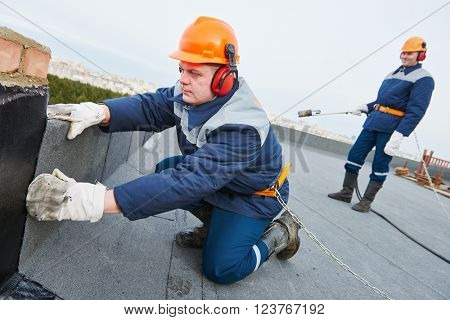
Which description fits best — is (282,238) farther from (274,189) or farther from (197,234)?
(197,234)

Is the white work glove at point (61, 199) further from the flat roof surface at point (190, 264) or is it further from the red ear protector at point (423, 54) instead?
the red ear protector at point (423, 54)

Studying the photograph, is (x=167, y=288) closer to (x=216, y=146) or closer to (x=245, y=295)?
(x=245, y=295)

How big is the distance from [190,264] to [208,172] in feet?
2.09

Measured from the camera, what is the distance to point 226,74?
1.59m

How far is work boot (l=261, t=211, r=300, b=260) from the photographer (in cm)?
201

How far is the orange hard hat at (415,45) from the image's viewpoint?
3.43m

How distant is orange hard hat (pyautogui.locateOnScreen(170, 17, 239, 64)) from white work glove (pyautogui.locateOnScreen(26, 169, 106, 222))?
2.35ft

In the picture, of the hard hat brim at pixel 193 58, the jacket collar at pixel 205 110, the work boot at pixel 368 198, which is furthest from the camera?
the work boot at pixel 368 198

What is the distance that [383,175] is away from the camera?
3.74 meters

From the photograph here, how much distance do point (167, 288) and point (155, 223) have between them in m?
0.68

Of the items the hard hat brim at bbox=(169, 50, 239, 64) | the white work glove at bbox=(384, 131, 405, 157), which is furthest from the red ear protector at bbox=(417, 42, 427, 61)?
the hard hat brim at bbox=(169, 50, 239, 64)

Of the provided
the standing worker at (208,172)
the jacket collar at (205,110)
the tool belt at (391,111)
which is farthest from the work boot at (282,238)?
the tool belt at (391,111)

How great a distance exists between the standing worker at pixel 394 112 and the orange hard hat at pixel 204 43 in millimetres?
2490

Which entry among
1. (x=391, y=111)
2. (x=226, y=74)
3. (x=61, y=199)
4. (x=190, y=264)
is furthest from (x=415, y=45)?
(x=61, y=199)
